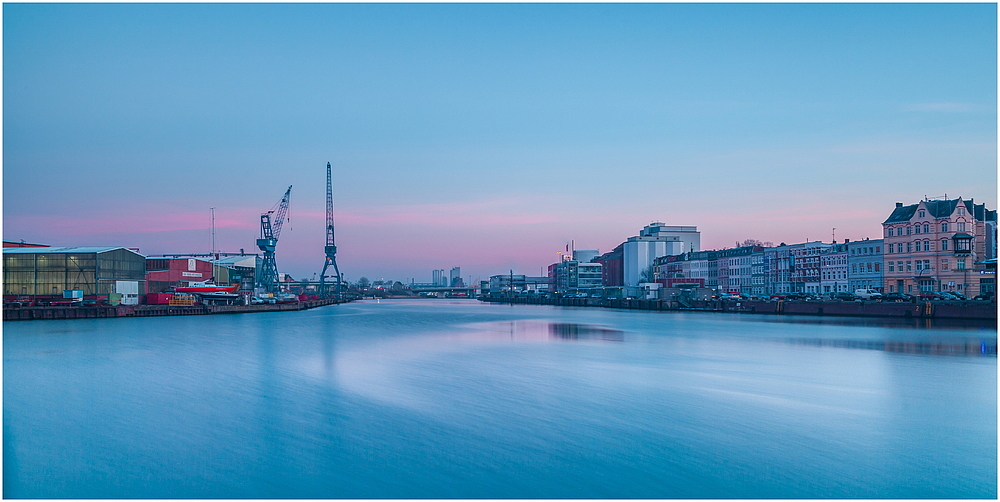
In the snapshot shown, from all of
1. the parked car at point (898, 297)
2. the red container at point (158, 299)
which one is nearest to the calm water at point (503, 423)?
the parked car at point (898, 297)

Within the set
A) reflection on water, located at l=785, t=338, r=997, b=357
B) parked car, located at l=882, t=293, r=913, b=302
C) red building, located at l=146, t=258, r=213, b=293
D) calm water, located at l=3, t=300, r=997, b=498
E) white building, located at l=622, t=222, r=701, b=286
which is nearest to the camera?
calm water, located at l=3, t=300, r=997, b=498

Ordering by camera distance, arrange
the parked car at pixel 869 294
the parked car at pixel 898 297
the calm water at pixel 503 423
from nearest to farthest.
→ 1. the calm water at pixel 503 423
2. the parked car at pixel 898 297
3. the parked car at pixel 869 294

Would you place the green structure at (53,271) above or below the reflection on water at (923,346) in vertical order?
above

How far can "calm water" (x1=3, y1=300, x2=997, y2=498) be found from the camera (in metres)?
10.9

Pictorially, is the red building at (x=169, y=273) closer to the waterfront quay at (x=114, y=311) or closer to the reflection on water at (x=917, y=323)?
the waterfront quay at (x=114, y=311)

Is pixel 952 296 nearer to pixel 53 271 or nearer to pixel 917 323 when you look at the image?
pixel 917 323

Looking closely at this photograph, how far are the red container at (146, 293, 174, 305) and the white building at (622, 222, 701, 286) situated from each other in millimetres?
74878

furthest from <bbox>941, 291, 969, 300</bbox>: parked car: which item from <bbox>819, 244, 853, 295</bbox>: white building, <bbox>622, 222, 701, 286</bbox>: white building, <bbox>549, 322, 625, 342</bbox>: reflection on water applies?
<bbox>622, 222, 701, 286</bbox>: white building

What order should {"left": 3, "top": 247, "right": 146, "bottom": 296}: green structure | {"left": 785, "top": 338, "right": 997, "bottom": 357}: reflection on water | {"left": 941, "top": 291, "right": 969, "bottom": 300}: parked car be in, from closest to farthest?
{"left": 785, "top": 338, "right": 997, "bottom": 357}: reflection on water
{"left": 941, "top": 291, "right": 969, "bottom": 300}: parked car
{"left": 3, "top": 247, "right": 146, "bottom": 296}: green structure

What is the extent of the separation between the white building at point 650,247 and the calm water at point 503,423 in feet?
292

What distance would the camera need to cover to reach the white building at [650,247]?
118m

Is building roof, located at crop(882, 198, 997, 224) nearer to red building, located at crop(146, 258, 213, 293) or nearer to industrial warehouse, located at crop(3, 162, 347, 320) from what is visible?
industrial warehouse, located at crop(3, 162, 347, 320)

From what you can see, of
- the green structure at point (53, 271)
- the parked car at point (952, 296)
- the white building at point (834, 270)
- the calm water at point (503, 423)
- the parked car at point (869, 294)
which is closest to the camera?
the calm water at point (503, 423)

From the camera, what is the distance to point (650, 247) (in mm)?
118750
